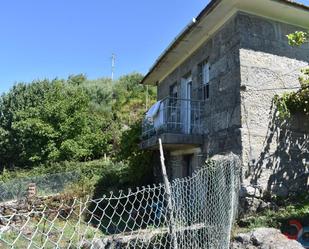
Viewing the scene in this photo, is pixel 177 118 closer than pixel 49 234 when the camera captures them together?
No

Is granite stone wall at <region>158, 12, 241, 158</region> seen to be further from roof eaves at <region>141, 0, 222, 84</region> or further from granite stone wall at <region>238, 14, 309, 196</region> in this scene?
roof eaves at <region>141, 0, 222, 84</region>

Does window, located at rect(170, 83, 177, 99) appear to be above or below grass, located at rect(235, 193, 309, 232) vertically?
above

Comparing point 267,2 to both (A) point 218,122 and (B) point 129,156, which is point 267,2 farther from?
(B) point 129,156

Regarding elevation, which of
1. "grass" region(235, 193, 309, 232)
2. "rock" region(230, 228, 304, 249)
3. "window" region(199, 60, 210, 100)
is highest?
"window" region(199, 60, 210, 100)

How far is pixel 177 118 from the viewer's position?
1192cm

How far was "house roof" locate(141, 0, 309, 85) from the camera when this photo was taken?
8539 millimetres

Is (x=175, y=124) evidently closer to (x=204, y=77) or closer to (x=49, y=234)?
(x=204, y=77)

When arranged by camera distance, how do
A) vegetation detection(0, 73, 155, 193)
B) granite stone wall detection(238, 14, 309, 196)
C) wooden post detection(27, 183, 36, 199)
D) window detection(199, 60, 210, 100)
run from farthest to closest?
vegetation detection(0, 73, 155, 193)
wooden post detection(27, 183, 36, 199)
window detection(199, 60, 210, 100)
granite stone wall detection(238, 14, 309, 196)

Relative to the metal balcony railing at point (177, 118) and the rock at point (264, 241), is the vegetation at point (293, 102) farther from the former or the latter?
the rock at point (264, 241)

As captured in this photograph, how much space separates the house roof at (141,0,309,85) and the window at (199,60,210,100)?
2.23ft

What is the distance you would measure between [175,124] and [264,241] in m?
6.43

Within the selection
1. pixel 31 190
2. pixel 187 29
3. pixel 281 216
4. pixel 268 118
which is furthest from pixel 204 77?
pixel 31 190

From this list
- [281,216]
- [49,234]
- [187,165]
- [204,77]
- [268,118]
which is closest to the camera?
[49,234]

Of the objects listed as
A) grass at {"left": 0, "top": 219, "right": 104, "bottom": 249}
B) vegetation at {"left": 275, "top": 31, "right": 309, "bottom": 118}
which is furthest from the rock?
vegetation at {"left": 275, "top": 31, "right": 309, "bottom": 118}
